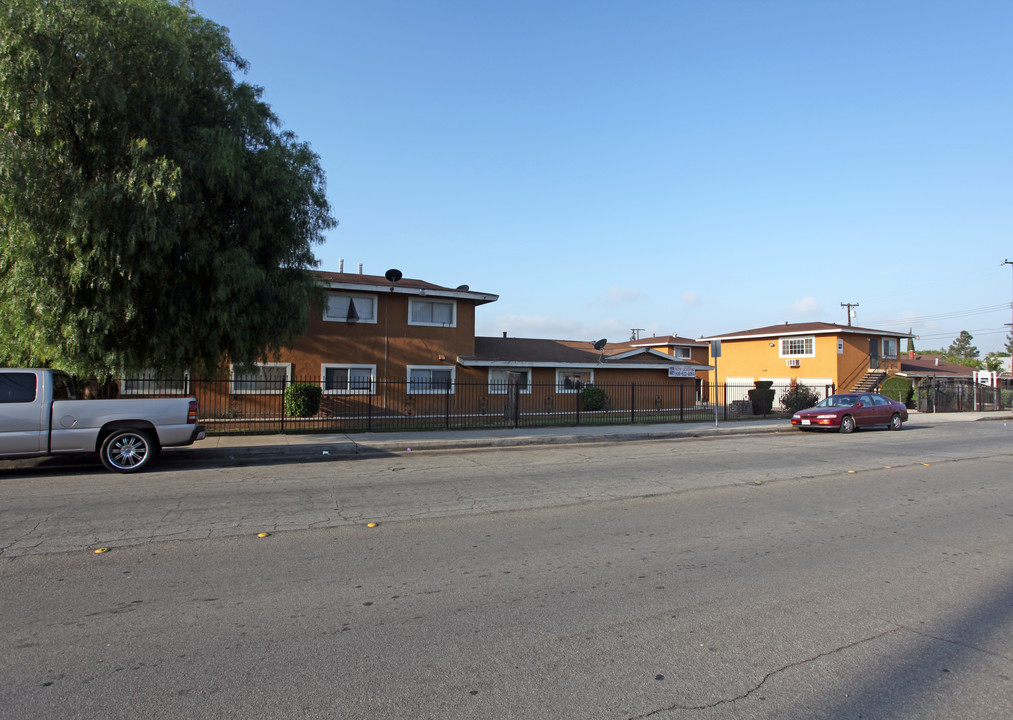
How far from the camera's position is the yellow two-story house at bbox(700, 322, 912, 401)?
37.5m

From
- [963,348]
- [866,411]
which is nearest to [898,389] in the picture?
[866,411]

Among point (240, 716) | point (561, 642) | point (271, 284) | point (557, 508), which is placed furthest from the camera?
point (271, 284)

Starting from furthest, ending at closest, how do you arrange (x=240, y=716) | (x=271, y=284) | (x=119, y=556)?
(x=271, y=284) → (x=119, y=556) → (x=240, y=716)

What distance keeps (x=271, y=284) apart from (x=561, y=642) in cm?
1218

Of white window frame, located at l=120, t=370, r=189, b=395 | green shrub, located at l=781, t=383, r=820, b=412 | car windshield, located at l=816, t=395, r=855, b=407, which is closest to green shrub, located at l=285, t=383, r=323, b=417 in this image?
white window frame, located at l=120, t=370, r=189, b=395

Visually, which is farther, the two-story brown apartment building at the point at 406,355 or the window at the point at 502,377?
the window at the point at 502,377

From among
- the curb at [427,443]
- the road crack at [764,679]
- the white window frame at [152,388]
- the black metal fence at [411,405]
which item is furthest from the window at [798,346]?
the road crack at [764,679]

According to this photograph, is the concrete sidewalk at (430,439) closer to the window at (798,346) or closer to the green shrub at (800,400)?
the green shrub at (800,400)

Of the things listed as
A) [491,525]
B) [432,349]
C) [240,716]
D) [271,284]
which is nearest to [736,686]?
[240,716]

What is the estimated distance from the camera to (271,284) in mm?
14266

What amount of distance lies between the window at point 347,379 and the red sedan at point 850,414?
14716mm

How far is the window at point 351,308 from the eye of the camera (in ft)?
72.7

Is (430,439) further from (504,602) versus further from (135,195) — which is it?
(504,602)

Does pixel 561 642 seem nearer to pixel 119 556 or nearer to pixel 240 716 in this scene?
pixel 240 716
